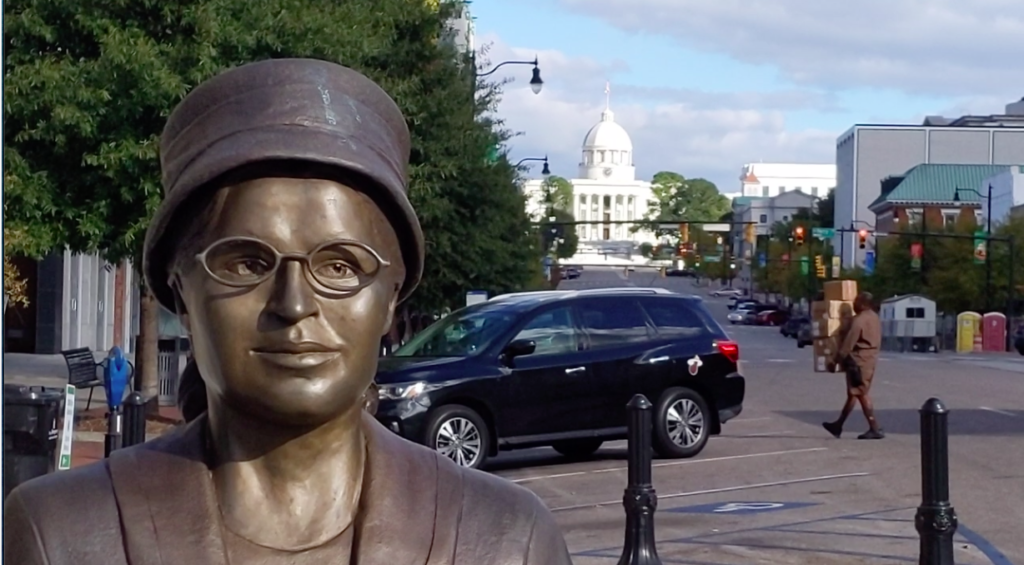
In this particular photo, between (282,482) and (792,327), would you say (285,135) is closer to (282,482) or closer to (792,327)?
(282,482)

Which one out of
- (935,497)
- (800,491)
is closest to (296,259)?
(935,497)

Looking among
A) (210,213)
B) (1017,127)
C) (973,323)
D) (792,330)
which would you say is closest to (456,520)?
(210,213)

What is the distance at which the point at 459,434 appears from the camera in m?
13.6

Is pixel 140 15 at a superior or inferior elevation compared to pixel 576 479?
superior

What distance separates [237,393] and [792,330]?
242ft

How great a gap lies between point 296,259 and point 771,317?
94524mm

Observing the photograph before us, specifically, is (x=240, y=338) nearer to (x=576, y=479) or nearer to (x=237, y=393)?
(x=237, y=393)

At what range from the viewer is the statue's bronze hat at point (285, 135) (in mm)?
1750

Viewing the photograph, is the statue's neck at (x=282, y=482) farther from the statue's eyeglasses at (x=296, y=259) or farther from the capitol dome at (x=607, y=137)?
the capitol dome at (x=607, y=137)

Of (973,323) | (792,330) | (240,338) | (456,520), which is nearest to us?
(240,338)

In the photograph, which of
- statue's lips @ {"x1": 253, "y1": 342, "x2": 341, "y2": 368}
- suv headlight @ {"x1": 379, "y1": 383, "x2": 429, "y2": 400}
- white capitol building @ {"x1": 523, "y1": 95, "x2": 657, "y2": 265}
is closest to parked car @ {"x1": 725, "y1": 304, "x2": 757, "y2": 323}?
white capitol building @ {"x1": 523, "y1": 95, "x2": 657, "y2": 265}

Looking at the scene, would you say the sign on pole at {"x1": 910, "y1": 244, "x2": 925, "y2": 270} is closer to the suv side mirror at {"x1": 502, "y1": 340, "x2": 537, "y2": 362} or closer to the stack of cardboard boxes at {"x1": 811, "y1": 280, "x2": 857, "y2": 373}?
the stack of cardboard boxes at {"x1": 811, "y1": 280, "x2": 857, "y2": 373}

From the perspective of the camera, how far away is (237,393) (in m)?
1.73

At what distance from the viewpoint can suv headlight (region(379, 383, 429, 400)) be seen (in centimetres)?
1334
